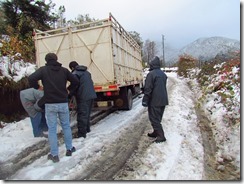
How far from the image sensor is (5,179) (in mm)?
4234

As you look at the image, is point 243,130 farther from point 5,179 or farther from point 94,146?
point 5,179

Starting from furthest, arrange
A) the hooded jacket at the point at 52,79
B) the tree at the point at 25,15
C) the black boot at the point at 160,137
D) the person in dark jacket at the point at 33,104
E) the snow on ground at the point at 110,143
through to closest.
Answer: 1. the tree at the point at 25,15
2. the person in dark jacket at the point at 33,104
3. the black boot at the point at 160,137
4. the hooded jacket at the point at 52,79
5. the snow on ground at the point at 110,143

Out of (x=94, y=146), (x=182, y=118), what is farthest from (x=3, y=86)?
(x=182, y=118)

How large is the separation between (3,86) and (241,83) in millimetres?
6772

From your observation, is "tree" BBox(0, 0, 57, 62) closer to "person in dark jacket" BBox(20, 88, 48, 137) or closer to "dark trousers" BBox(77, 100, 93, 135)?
"person in dark jacket" BBox(20, 88, 48, 137)

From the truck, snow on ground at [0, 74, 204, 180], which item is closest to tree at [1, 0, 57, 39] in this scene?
the truck

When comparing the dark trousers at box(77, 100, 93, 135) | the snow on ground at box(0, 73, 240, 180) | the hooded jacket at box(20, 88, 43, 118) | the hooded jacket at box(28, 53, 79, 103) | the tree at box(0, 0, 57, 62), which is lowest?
the snow on ground at box(0, 73, 240, 180)

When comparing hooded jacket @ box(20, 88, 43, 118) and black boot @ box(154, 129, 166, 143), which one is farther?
hooded jacket @ box(20, 88, 43, 118)

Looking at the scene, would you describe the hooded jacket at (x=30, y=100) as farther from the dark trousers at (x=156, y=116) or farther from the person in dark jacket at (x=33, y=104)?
the dark trousers at (x=156, y=116)

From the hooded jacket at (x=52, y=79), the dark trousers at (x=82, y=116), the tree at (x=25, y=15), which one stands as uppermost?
the tree at (x=25, y=15)

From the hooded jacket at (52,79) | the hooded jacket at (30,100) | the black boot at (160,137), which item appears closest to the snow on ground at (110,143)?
the black boot at (160,137)

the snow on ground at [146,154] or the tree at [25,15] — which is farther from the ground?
the tree at [25,15]

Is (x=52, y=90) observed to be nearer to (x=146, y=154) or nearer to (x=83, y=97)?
(x=83, y=97)

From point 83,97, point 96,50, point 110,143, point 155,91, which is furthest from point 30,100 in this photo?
point 155,91
